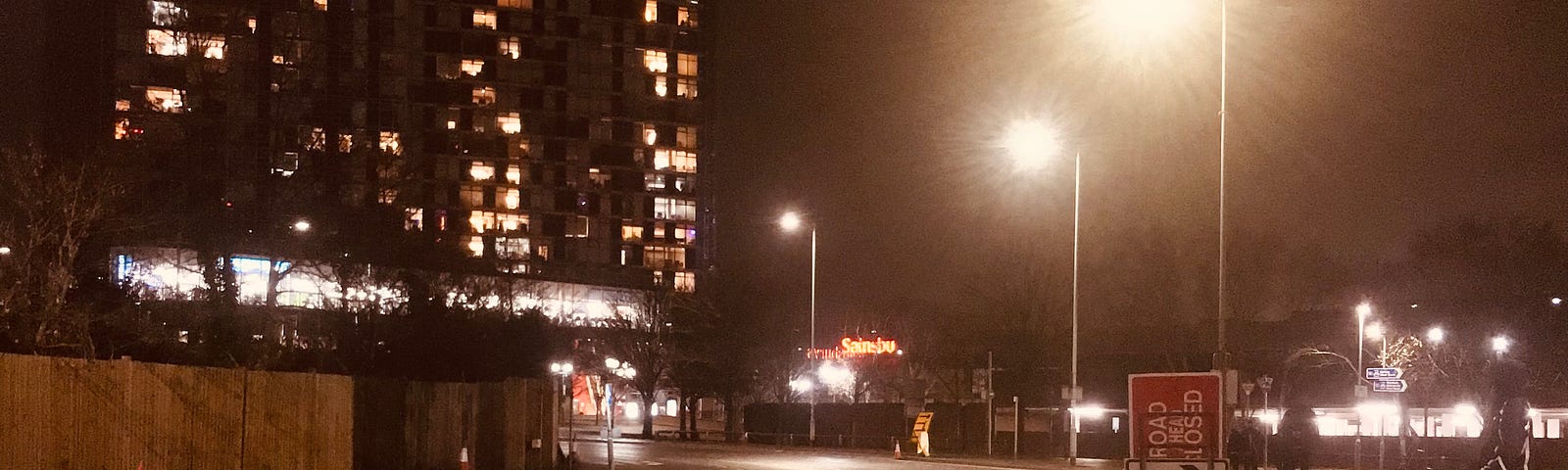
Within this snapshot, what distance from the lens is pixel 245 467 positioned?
67.5 ft

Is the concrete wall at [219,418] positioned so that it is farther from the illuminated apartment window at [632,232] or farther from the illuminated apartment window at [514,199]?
the illuminated apartment window at [632,232]

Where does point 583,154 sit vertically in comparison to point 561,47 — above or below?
below

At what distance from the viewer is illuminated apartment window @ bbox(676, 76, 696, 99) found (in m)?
151

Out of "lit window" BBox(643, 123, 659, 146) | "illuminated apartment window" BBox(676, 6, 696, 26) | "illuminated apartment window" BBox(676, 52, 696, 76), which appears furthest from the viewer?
"illuminated apartment window" BBox(676, 6, 696, 26)

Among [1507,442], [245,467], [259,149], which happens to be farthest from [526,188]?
[1507,442]

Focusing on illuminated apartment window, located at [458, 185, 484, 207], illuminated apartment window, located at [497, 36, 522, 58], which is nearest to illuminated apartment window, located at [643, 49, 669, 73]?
illuminated apartment window, located at [497, 36, 522, 58]

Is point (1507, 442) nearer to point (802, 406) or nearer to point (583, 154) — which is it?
point (802, 406)

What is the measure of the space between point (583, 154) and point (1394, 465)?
109594 millimetres

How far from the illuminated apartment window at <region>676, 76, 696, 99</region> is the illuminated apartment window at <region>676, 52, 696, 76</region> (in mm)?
630

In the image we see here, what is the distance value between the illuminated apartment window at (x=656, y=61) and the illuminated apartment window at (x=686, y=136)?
6.38 m

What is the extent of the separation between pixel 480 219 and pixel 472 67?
15.3 metres

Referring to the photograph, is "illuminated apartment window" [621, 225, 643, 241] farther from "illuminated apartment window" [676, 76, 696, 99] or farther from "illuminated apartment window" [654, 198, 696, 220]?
"illuminated apartment window" [676, 76, 696, 99]

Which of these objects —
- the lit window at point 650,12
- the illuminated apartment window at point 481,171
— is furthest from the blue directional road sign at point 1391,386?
the lit window at point 650,12

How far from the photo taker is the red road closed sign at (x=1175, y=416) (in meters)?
13.6
